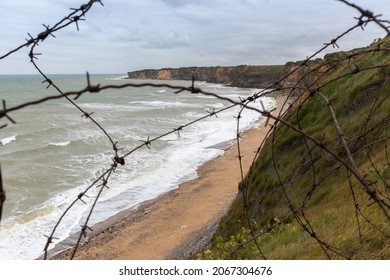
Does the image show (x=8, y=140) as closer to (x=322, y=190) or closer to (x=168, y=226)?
(x=168, y=226)

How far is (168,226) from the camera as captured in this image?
1290cm

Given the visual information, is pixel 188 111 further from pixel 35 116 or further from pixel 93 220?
pixel 93 220

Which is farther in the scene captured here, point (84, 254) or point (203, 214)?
point (203, 214)

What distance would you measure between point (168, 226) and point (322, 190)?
Answer: 26.5ft

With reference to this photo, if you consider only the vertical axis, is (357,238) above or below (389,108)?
below

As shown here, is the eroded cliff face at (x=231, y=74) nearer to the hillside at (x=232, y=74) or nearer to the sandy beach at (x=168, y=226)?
the hillside at (x=232, y=74)

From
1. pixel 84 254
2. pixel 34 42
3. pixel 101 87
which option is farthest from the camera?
pixel 84 254

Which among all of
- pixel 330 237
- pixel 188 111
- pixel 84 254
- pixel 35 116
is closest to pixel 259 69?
Result: pixel 188 111

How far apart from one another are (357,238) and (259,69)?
4049 inches

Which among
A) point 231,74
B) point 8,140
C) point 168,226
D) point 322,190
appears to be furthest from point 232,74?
point 322,190

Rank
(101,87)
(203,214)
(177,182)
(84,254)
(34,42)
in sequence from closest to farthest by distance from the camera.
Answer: (101,87), (34,42), (84,254), (203,214), (177,182)

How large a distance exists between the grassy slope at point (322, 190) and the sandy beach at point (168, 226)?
341 centimetres

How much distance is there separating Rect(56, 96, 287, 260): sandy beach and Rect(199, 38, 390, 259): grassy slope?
341 cm

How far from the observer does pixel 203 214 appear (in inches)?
532
